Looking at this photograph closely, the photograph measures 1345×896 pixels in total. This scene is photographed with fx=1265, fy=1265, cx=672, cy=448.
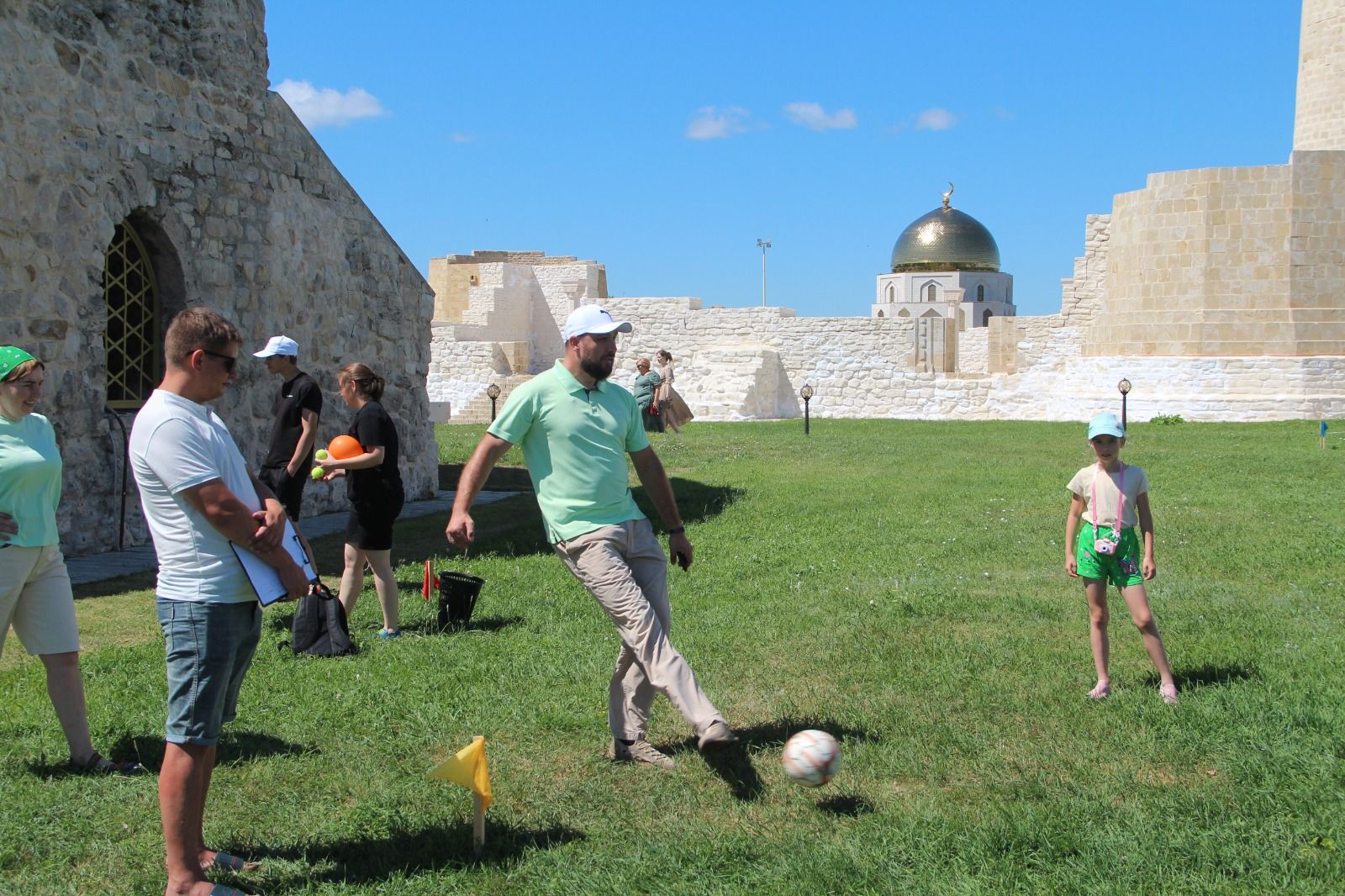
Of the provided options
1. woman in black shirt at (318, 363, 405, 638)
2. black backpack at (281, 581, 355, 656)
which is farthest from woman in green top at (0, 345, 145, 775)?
woman in black shirt at (318, 363, 405, 638)

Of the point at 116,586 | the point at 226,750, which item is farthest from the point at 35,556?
the point at 116,586

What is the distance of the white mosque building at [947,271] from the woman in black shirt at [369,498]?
7008 cm

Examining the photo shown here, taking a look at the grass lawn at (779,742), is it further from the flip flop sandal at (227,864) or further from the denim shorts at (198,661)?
the denim shorts at (198,661)

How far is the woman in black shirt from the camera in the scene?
6.98 meters

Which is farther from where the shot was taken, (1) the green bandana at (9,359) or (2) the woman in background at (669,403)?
(2) the woman in background at (669,403)

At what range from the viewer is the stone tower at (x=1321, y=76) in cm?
2748

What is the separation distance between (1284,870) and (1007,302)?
77940 millimetres

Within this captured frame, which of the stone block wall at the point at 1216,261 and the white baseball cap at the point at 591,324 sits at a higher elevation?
the stone block wall at the point at 1216,261

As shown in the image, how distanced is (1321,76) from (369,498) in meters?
27.8

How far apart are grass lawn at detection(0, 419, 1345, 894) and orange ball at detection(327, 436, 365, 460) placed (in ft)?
3.37

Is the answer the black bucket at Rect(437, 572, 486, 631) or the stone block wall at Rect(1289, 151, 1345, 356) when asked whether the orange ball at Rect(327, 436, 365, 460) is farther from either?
the stone block wall at Rect(1289, 151, 1345, 356)

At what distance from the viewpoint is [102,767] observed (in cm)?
478

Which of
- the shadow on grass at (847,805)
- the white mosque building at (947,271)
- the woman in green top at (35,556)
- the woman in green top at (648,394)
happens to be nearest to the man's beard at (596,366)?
the shadow on grass at (847,805)

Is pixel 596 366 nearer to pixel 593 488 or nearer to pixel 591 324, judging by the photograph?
pixel 591 324
